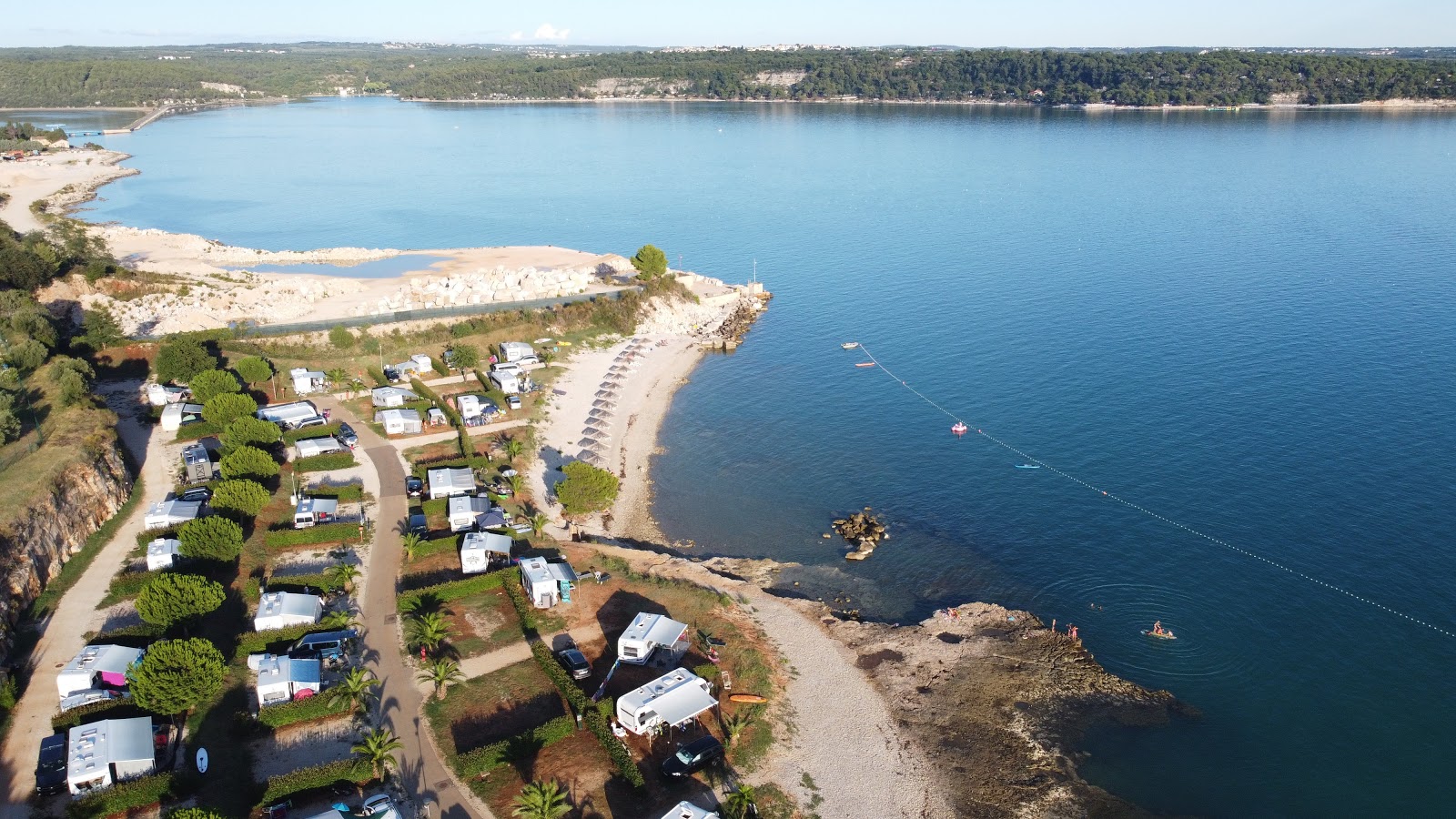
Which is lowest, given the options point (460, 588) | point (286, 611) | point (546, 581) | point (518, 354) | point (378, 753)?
point (378, 753)

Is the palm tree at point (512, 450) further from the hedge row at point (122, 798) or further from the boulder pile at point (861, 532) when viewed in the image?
the hedge row at point (122, 798)

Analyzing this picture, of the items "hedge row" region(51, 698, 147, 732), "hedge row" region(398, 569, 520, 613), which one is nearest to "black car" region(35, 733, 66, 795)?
"hedge row" region(51, 698, 147, 732)

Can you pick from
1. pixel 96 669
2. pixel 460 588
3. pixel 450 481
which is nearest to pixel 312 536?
pixel 450 481

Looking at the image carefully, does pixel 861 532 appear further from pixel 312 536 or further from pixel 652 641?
pixel 312 536

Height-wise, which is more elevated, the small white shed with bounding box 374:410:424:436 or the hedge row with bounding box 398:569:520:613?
the small white shed with bounding box 374:410:424:436

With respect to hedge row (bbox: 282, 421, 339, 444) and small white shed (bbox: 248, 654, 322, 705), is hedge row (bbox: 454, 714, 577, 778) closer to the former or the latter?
small white shed (bbox: 248, 654, 322, 705)
